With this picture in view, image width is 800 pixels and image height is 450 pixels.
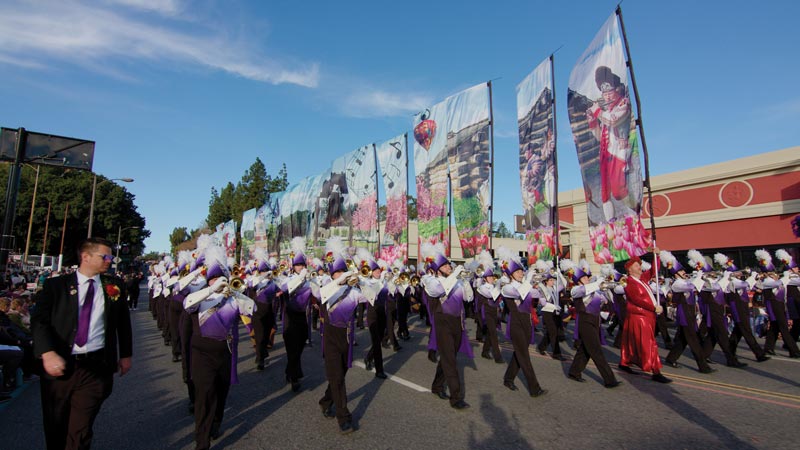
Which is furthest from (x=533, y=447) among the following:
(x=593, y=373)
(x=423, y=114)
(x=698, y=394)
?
(x=423, y=114)

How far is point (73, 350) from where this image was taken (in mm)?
3416

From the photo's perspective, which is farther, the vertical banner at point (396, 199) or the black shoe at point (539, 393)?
the vertical banner at point (396, 199)

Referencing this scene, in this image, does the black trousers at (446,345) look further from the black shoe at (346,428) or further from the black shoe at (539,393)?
the black shoe at (346,428)

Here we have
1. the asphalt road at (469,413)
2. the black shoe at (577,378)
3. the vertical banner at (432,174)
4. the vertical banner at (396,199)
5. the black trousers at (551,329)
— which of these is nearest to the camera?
the asphalt road at (469,413)

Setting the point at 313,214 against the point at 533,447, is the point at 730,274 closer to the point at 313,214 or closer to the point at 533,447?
the point at 533,447

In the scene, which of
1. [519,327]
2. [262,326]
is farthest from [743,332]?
[262,326]

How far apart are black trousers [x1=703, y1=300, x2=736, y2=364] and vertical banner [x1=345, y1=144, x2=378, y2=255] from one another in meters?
14.9

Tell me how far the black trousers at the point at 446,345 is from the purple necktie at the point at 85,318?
13.6ft

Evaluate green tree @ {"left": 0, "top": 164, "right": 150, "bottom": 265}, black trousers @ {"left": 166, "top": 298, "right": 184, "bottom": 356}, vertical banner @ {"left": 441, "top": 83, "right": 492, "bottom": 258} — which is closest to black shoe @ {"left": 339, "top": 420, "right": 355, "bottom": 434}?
black trousers @ {"left": 166, "top": 298, "right": 184, "bottom": 356}

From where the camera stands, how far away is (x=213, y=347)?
4.72 m

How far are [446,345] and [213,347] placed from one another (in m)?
3.11

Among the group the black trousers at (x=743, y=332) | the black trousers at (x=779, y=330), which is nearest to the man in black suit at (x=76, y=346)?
the black trousers at (x=743, y=332)

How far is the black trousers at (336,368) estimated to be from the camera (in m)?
5.03

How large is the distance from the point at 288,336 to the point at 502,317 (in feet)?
39.0
